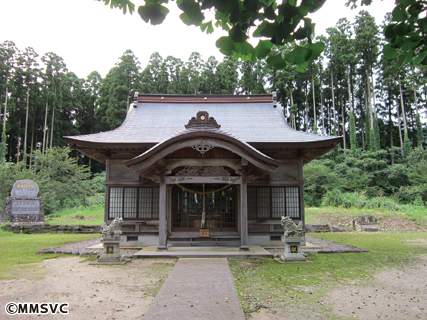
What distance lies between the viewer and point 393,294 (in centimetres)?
500

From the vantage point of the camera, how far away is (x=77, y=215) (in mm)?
19375

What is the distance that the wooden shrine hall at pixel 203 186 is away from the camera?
928cm

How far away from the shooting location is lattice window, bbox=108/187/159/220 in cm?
1068

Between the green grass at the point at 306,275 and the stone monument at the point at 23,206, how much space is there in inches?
505

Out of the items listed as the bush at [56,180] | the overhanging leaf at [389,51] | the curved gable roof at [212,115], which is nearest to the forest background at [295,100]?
the bush at [56,180]

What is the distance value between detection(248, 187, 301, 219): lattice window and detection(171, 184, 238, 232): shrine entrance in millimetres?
677

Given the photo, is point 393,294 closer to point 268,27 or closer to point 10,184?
point 268,27

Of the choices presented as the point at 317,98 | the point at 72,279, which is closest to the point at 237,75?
the point at 317,98

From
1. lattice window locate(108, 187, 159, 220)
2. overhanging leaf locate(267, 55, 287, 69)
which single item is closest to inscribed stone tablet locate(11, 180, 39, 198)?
lattice window locate(108, 187, 159, 220)

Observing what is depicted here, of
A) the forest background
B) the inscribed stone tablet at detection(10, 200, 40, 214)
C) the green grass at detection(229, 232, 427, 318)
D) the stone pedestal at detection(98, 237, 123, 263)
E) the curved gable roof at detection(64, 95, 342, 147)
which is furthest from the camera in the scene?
the forest background

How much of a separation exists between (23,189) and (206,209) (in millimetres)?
11011

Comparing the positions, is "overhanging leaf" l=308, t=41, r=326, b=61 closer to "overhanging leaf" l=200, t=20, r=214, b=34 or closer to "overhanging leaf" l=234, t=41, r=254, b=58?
"overhanging leaf" l=234, t=41, r=254, b=58

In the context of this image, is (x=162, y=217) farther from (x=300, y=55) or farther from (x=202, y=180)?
(x=300, y=55)

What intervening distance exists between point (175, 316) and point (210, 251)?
17.0 ft
